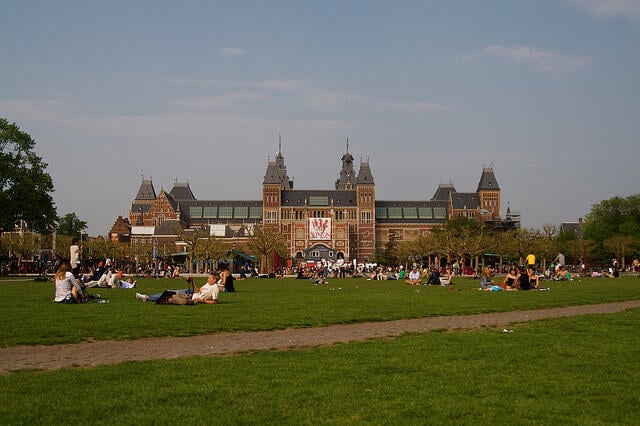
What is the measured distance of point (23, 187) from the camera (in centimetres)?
5150

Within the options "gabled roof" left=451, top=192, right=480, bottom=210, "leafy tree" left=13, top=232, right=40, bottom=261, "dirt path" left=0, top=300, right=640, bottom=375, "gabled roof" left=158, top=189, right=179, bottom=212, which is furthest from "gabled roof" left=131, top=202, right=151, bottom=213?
"dirt path" left=0, top=300, right=640, bottom=375

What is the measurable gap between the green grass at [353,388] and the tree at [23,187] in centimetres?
4525

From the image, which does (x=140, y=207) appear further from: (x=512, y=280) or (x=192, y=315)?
(x=192, y=315)

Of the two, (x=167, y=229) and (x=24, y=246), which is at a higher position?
(x=167, y=229)

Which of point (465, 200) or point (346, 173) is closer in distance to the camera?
point (465, 200)

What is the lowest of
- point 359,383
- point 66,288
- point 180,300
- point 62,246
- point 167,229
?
point 359,383

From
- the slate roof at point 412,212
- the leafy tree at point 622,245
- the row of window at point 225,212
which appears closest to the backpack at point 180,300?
the leafy tree at point 622,245

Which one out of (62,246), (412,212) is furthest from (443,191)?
(62,246)

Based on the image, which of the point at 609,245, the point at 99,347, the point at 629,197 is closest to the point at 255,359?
the point at 99,347

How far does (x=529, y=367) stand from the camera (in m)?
9.16

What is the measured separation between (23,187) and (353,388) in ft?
160

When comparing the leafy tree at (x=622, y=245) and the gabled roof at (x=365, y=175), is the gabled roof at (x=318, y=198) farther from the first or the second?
the leafy tree at (x=622, y=245)

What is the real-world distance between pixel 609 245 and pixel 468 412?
8955 cm

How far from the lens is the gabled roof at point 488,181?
489ft
